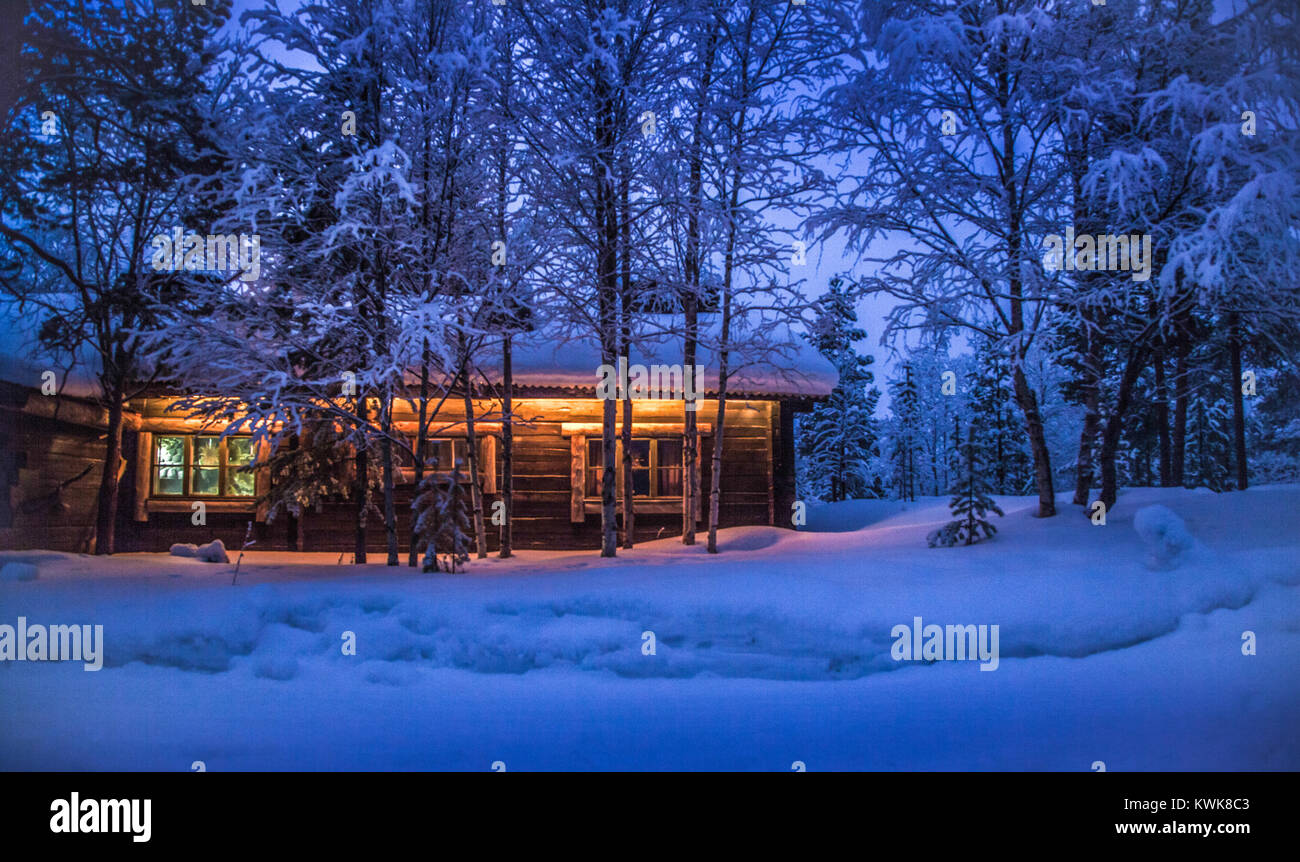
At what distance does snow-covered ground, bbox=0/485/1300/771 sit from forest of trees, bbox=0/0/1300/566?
2180mm

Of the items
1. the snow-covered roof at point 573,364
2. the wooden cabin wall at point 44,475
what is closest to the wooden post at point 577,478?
the snow-covered roof at point 573,364

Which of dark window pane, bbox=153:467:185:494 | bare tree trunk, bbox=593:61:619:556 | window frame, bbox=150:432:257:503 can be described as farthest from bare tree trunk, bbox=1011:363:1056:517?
dark window pane, bbox=153:467:185:494

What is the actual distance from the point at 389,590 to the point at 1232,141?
30.3 ft

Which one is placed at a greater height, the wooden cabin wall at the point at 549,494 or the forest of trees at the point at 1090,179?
the forest of trees at the point at 1090,179

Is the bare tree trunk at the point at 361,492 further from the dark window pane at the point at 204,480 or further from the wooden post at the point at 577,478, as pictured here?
the dark window pane at the point at 204,480

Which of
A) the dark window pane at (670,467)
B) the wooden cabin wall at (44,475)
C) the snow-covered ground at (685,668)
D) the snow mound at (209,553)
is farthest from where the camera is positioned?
the dark window pane at (670,467)

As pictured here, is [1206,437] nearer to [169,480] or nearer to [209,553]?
[209,553]

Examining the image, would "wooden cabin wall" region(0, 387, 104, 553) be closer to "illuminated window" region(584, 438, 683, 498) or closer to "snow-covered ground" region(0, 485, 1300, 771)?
"snow-covered ground" region(0, 485, 1300, 771)

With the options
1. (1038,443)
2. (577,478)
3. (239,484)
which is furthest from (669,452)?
(239,484)

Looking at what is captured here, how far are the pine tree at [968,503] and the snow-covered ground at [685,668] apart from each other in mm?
1292

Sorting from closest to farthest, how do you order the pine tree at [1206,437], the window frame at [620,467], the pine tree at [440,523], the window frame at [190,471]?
the pine tree at [440,523] → the window frame at [190,471] → the window frame at [620,467] → the pine tree at [1206,437]

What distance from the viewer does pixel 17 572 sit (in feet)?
20.1

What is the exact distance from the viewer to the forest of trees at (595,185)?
→ 7.53 metres

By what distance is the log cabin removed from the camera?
12648mm
